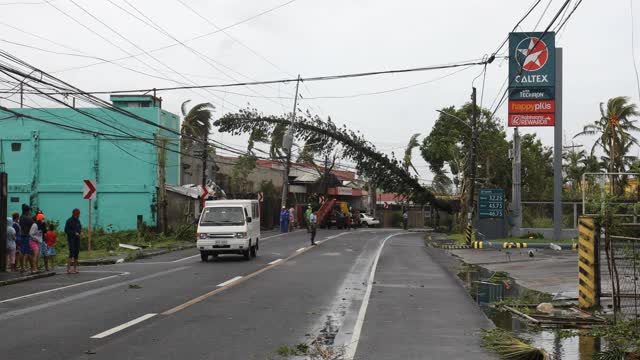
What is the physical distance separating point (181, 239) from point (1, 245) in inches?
645

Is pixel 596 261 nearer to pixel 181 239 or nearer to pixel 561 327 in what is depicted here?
pixel 561 327

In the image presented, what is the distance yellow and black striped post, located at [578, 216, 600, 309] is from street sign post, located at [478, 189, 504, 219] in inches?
908

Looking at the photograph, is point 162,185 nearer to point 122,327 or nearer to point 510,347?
point 122,327

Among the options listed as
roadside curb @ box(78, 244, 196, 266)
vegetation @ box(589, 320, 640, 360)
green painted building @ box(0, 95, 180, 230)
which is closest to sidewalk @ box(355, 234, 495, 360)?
vegetation @ box(589, 320, 640, 360)

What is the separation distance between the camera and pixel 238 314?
1137 centimetres

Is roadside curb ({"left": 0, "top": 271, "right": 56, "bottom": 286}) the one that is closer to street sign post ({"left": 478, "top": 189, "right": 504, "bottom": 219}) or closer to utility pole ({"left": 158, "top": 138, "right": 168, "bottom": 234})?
utility pole ({"left": 158, "top": 138, "right": 168, "bottom": 234})

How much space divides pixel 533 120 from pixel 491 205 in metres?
5.57

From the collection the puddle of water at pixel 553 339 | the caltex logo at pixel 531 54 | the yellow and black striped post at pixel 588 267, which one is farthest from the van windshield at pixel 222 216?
the caltex logo at pixel 531 54

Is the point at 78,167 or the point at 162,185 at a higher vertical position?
the point at 78,167

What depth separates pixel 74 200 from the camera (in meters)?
38.5

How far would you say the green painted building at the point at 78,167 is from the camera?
125 ft

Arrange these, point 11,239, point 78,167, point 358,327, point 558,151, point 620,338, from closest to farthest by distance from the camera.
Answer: point 620,338 < point 358,327 < point 11,239 < point 558,151 < point 78,167

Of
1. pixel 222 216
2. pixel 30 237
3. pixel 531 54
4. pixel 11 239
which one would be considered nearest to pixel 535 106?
pixel 531 54

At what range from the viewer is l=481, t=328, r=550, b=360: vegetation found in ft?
27.4
